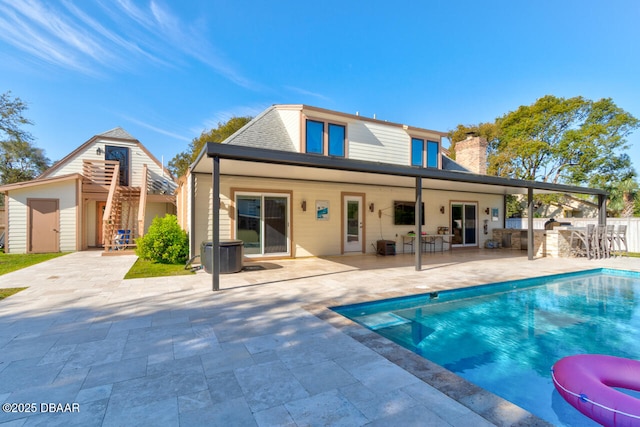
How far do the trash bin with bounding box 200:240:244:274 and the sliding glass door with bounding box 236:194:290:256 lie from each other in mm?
1849

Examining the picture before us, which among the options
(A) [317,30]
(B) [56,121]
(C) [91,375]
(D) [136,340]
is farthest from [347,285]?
(B) [56,121]

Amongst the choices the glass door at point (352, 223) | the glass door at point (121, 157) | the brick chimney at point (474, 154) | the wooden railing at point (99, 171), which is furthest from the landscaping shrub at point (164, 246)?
the brick chimney at point (474, 154)

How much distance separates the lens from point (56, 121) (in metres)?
14.2

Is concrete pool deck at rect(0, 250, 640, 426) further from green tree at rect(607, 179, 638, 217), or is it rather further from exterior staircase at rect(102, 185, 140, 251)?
green tree at rect(607, 179, 638, 217)

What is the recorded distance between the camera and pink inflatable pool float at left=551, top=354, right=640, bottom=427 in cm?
190

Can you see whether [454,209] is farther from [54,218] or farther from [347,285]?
[54,218]

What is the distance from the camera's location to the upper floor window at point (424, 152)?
1138 centimetres

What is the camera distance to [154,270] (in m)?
7.23

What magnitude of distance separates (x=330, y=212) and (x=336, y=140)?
8.11 ft

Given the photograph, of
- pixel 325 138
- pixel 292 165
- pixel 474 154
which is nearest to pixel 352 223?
pixel 325 138

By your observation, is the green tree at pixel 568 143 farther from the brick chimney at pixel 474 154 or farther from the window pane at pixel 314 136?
the window pane at pixel 314 136

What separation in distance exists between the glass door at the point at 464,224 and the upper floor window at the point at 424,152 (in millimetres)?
2499

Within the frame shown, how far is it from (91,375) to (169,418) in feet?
3.53

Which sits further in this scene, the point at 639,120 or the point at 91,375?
the point at 639,120
